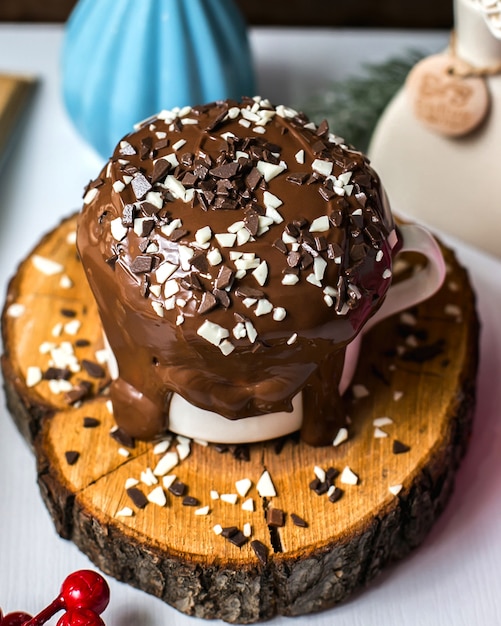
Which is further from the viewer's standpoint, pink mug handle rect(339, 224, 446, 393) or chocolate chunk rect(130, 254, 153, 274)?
pink mug handle rect(339, 224, 446, 393)

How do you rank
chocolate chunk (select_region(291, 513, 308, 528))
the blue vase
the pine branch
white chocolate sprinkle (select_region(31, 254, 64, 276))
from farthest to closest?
the pine branch
the blue vase
white chocolate sprinkle (select_region(31, 254, 64, 276))
chocolate chunk (select_region(291, 513, 308, 528))

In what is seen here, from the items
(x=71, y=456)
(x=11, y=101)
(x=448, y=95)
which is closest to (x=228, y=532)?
(x=71, y=456)

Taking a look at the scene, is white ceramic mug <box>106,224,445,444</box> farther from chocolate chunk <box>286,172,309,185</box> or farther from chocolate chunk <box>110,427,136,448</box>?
chocolate chunk <box>286,172,309,185</box>

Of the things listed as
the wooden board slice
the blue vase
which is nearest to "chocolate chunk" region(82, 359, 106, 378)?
the wooden board slice

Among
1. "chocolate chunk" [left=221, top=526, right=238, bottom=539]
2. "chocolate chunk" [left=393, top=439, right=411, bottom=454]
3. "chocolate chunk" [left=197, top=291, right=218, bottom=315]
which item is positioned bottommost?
"chocolate chunk" [left=221, top=526, right=238, bottom=539]

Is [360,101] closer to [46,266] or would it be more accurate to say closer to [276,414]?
[46,266]

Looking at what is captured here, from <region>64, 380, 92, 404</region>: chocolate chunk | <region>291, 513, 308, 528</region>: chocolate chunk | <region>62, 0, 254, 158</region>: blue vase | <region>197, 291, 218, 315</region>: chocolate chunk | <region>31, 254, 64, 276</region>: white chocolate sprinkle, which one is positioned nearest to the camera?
<region>197, 291, 218, 315</region>: chocolate chunk

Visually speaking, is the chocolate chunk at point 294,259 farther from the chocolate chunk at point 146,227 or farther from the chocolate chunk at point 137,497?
the chocolate chunk at point 137,497
